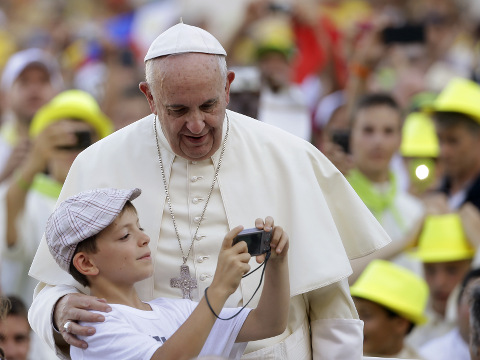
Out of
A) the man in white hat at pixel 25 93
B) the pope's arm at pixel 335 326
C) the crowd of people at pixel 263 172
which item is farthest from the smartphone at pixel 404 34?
the pope's arm at pixel 335 326

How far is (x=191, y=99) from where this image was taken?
450 centimetres

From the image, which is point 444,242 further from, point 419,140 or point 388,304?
point 419,140

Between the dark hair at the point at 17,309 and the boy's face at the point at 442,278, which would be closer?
the dark hair at the point at 17,309

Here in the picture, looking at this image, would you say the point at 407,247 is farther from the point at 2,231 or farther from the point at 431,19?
the point at 431,19

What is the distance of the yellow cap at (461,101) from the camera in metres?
8.33

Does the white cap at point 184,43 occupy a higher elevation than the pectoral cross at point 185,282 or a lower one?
higher

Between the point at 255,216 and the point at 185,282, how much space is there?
39 cm

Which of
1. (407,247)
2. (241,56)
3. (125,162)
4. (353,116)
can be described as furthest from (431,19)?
(125,162)

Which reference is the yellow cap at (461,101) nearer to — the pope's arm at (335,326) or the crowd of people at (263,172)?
the crowd of people at (263,172)

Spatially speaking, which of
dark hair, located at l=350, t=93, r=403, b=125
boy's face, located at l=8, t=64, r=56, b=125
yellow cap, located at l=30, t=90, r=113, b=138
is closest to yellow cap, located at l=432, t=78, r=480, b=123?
dark hair, located at l=350, t=93, r=403, b=125

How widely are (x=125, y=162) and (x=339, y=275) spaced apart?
39.1 inches

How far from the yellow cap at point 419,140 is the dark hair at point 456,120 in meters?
0.17

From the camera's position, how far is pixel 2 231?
7.37 meters

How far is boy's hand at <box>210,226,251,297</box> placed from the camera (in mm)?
4160
